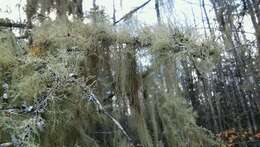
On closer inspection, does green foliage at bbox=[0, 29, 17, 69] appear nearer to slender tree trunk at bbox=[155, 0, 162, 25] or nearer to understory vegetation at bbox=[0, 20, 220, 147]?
understory vegetation at bbox=[0, 20, 220, 147]

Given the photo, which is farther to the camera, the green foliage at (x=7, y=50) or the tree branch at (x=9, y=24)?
the tree branch at (x=9, y=24)

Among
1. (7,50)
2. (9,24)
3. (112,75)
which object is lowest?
(112,75)

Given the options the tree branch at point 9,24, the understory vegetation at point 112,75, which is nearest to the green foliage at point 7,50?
the understory vegetation at point 112,75

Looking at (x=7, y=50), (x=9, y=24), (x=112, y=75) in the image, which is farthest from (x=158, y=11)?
(x=7, y=50)

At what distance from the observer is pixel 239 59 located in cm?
564

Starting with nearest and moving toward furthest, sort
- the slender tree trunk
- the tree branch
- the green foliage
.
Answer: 1. the green foliage
2. the slender tree trunk
3. the tree branch

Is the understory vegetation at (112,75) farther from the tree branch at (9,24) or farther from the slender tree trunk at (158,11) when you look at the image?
the tree branch at (9,24)

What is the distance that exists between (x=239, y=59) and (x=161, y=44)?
3.50 m

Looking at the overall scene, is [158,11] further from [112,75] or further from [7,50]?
[7,50]

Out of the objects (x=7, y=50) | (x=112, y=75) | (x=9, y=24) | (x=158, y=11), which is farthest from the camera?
(x=158, y=11)

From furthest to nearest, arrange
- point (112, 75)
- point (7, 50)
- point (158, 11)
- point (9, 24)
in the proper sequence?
point (158, 11) → point (9, 24) → point (112, 75) → point (7, 50)

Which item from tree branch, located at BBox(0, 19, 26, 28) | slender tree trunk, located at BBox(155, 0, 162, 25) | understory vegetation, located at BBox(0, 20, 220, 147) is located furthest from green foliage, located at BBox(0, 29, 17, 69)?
slender tree trunk, located at BBox(155, 0, 162, 25)

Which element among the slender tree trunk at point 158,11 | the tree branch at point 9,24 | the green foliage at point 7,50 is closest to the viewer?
the green foliage at point 7,50

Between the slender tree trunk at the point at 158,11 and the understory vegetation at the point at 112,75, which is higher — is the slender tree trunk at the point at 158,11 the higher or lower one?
the higher one
